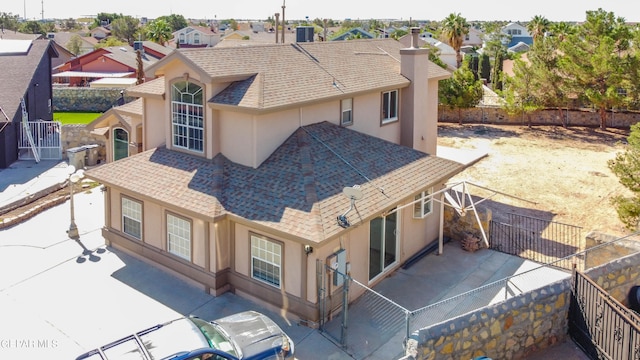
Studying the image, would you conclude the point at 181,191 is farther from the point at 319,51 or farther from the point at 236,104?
the point at 319,51

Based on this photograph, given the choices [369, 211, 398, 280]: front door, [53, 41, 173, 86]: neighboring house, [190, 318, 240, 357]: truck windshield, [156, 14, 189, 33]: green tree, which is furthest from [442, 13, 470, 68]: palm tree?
[156, 14, 189, 33]: green tree

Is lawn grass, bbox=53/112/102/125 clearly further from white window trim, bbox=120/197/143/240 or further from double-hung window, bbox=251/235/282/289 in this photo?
double-hung window, bbox=251/235/282/289

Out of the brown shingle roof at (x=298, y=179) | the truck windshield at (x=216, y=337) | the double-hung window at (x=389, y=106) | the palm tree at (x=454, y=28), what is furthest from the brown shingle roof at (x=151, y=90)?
the palm tree at (x=454, y=28)

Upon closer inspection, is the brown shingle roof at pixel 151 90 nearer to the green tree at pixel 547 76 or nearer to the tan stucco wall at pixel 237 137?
the tan stucco wall at pixel 237 137

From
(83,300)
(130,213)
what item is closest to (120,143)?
(130,213)

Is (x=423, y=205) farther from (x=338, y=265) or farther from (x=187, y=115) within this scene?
(x=187, y=115)

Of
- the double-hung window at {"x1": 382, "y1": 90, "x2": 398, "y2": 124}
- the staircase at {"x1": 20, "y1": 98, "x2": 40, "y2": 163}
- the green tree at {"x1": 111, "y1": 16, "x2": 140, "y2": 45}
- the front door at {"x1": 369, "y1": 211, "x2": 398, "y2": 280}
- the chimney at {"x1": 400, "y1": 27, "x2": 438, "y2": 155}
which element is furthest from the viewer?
the green tree at {"x1": 111, "y1": 16, "x2": 140, "y2": 45}

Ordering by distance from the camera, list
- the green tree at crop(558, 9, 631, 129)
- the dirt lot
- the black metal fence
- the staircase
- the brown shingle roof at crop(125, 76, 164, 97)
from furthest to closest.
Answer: the green tree at crop(558, 9, 631, 129), the staircase, the dirt lot, the brown shingle roof at crop(125, 76, 164, 97), the black metal fence
